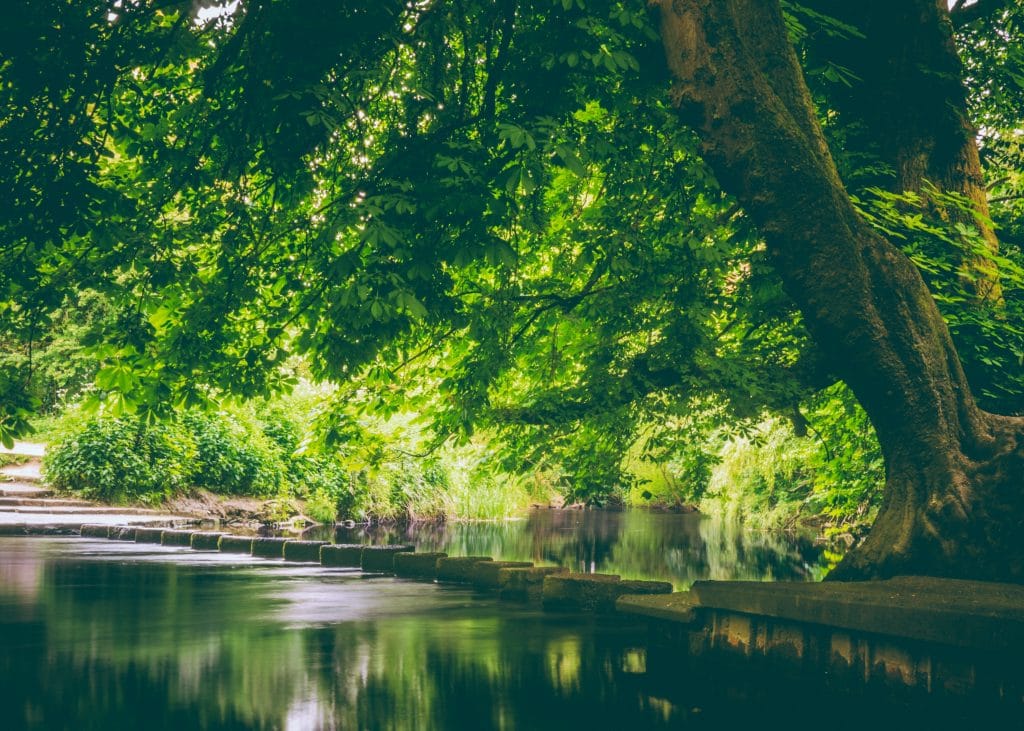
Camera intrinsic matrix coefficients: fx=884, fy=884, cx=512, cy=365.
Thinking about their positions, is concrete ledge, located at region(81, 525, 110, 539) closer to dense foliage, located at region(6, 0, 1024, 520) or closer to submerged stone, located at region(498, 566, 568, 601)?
dense foliage, located at region(6, 0, 1024, 520)

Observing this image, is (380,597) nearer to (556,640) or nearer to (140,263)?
(556,640)

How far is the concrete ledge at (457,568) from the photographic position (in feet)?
37.5

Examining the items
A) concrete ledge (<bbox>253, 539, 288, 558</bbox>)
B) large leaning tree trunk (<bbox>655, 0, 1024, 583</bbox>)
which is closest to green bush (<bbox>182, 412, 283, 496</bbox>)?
concrete ledge (<bbox>253, 539, 288, 558</bbox>)

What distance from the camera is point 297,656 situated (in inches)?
270

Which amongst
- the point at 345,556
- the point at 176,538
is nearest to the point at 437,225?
the point at 345,556

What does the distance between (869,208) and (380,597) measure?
22.3 ft

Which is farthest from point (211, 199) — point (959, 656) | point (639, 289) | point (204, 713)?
point (959, 656)

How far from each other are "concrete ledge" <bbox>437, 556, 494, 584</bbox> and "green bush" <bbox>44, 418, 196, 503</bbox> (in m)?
11.6

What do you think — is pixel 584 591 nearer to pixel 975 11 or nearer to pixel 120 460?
pixel 975 11

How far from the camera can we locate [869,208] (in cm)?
841

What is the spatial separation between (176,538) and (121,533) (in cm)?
143

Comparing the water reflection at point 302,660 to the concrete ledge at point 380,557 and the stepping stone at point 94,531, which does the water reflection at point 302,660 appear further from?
the stepping stone at point 94,531

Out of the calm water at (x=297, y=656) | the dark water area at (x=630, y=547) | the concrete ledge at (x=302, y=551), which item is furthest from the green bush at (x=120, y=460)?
the calm water at (x=297, y=656)

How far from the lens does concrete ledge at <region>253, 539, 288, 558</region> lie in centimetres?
1485
